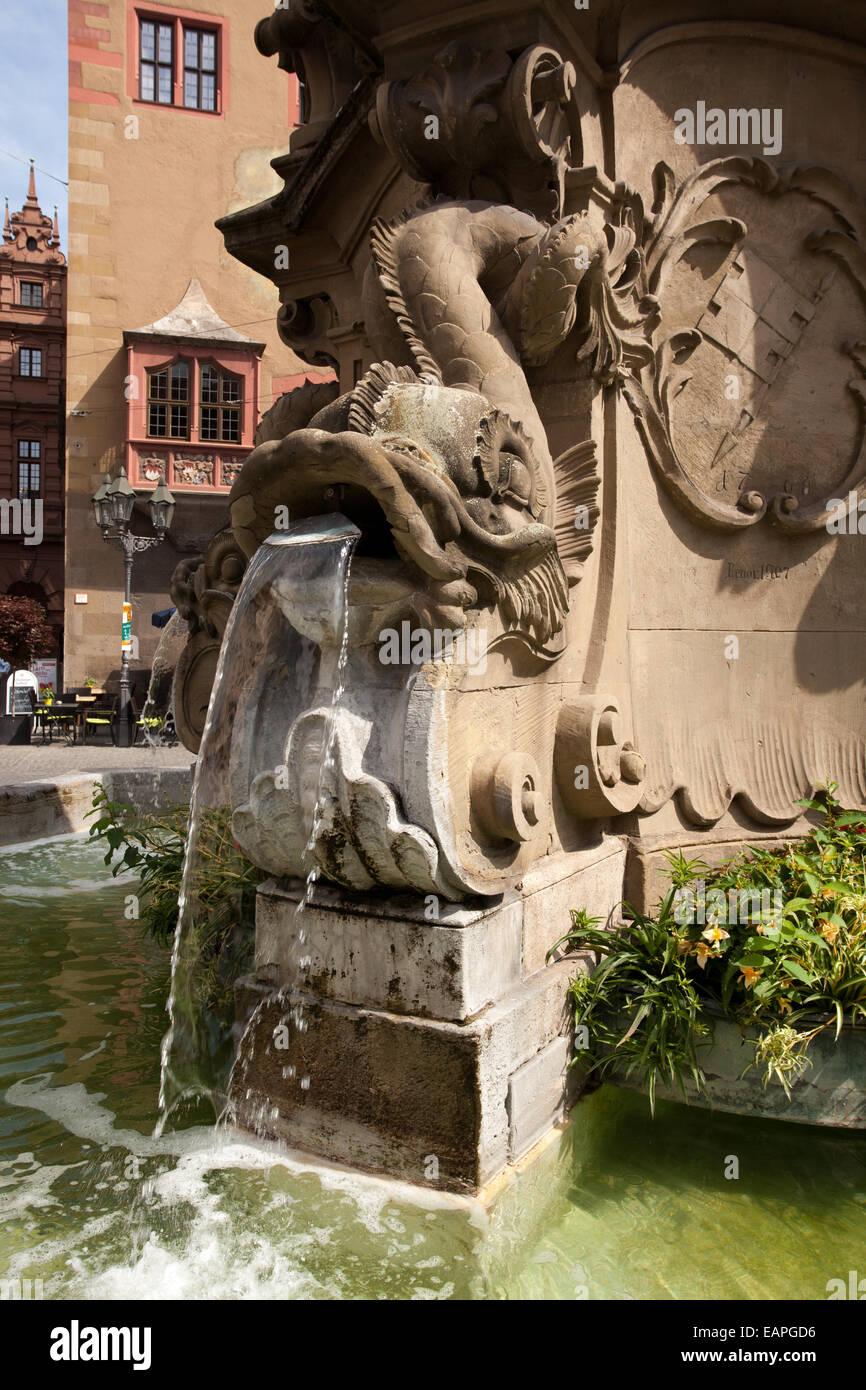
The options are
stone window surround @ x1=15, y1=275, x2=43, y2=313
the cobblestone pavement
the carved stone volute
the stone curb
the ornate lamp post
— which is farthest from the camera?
stone window surround @ x1=15, y1=275, x2=43, y2=313

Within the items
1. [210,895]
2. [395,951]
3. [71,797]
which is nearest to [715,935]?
[395,951]

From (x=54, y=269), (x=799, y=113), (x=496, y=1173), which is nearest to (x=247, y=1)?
(x=54, y=269)

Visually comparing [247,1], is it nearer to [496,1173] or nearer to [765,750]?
[765,750]

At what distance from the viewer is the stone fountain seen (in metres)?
2.96

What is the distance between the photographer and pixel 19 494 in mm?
38688

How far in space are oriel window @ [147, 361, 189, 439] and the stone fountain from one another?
19770mm

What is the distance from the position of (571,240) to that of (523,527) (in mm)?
1103

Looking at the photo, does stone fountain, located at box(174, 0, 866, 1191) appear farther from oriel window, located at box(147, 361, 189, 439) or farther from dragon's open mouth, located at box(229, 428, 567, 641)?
oriel window, located at box(147, 361, 189, 439)

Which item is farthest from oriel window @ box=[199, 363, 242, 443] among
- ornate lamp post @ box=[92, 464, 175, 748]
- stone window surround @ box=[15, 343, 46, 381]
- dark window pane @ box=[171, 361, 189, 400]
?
stone window surround @ box=[15, 343, 46, 381]

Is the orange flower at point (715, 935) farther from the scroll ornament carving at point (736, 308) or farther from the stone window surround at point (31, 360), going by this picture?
the stone window surround at point (31, 360)

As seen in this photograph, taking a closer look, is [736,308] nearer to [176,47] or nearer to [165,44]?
[176,47]
